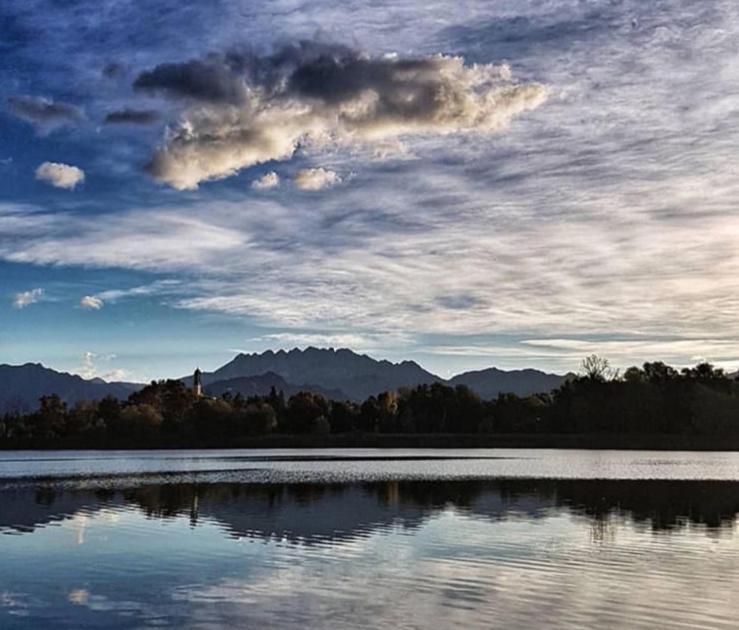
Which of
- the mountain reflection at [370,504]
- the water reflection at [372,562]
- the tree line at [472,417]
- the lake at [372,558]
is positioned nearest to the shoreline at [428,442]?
the tree line at [472,417]

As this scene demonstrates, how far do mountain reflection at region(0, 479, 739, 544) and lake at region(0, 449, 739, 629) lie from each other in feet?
0.67

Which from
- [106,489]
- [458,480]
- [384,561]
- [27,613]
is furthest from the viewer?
[458,480]

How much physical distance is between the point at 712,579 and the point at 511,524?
13966mm

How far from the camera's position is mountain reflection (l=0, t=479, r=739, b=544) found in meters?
40.3

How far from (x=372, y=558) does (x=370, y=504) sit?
64.4 ft

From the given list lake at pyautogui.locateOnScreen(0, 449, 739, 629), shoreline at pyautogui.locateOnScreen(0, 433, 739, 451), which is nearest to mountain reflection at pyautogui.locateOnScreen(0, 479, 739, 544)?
lake at pyautogui.locateOnScreen(0, 449, 739, 629)

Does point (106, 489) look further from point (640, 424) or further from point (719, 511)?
point (640, 424)

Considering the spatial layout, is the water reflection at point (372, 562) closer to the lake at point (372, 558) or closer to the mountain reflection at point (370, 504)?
the lake at point (372, 558)

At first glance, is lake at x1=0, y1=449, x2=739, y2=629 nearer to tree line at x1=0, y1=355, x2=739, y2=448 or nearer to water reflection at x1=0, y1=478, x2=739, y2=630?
water reflection at x1=0, y1=478, x2=739, y2=630

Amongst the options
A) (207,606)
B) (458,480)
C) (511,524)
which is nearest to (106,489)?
(458,480)

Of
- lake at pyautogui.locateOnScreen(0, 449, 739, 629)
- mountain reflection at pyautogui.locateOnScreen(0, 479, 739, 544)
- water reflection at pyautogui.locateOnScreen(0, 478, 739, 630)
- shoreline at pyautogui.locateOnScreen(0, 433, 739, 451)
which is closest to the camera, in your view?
water reflection at pyautogui.locateOnScreen(0, 478, 739, 630)

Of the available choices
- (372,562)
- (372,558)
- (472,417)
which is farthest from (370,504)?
(472,417)

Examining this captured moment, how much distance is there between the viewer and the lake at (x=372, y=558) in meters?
21.9

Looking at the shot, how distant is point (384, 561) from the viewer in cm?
2952
